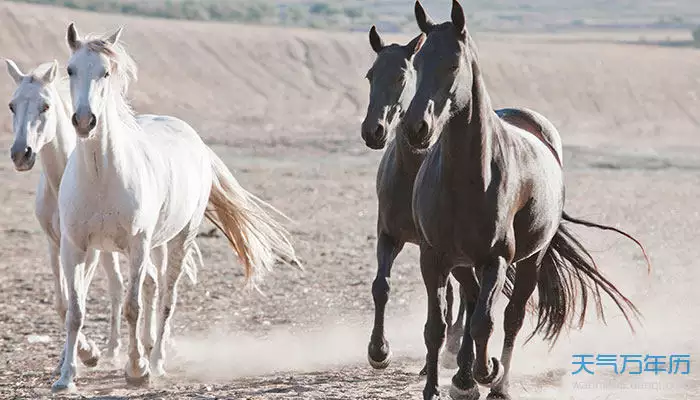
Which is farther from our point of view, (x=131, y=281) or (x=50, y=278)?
(x=50, y=278)

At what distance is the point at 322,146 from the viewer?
75.8ft

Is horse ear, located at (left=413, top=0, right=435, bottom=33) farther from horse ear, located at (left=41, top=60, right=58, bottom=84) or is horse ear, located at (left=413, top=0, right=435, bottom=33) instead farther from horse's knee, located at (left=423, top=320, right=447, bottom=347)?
horse ear, located at (left=41, top=60, right=58, bottom=84)

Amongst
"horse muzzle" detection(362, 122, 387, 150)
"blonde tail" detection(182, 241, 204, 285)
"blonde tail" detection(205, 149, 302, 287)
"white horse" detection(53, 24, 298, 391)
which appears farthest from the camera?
"blonde tail" detection(205, 149, 302, 287)

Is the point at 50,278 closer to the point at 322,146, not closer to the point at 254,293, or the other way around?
the point at 254,293

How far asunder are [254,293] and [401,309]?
4.43 ft

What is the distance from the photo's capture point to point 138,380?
7.86m

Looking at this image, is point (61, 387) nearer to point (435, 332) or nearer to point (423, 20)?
point (435, 332)

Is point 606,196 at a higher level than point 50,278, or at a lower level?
lower

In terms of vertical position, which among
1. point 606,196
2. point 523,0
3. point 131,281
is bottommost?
point 523,0

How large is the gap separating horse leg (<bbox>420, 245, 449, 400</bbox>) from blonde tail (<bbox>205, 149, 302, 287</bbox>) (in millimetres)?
3275

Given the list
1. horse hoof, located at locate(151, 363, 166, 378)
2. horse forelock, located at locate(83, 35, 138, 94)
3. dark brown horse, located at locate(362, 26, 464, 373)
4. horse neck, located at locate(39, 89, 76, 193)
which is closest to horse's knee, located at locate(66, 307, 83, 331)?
horse hoof, located at locate(151, 363, 166, 378)

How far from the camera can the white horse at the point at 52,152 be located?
764cm

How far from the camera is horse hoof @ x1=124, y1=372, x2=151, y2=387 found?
7.86 metres

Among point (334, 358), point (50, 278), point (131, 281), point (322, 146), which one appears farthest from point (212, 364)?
point (322, 146)
